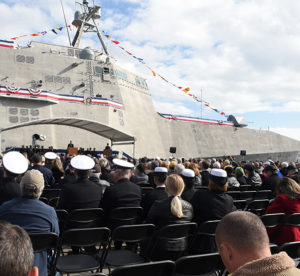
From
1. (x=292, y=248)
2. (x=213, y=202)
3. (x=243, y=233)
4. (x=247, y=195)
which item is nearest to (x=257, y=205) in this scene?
(x=247, y=195)

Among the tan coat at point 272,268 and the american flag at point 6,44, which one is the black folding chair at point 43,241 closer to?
the tan coat at point 272,268

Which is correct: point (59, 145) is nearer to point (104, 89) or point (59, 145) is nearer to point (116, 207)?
point (104, 89)

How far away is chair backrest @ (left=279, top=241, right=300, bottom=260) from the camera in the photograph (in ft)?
10.0

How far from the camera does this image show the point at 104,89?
91.0ft

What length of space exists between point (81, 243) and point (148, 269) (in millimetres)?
1621

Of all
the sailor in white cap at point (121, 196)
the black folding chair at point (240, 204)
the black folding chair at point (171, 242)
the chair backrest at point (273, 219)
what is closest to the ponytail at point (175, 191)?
the black folding chair at point (171, 242)

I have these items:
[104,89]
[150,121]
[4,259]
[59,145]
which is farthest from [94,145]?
[4,259]

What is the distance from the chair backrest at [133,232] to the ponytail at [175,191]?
0.39 m

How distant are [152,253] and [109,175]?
4.39 metres

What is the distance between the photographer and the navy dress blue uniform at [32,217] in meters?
3.25

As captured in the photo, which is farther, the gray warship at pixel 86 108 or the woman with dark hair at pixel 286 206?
the gray warship at pixel 86 108

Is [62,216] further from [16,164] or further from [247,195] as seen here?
[247,195]

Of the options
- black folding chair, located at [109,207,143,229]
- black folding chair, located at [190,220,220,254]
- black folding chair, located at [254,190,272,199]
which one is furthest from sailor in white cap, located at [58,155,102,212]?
black folding chair, located at [254,190,272,199]

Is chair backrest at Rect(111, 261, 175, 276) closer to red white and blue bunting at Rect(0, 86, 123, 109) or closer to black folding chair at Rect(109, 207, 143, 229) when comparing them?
black folding chair at Rect(109, 207, 143, 229)
